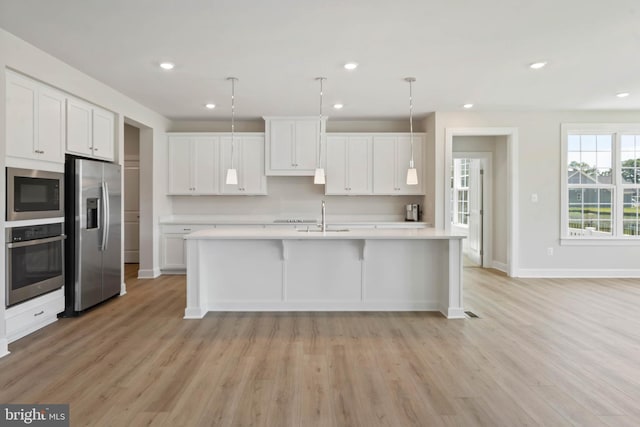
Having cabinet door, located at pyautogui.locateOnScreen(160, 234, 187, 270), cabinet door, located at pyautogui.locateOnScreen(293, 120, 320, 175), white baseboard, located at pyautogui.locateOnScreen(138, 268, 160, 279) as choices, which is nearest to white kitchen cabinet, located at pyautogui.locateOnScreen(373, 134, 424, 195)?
cabinet door, located at pyautogui.locateOnScreen(293, 120, 320, 175)

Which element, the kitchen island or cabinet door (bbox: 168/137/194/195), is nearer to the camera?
the kitchen island

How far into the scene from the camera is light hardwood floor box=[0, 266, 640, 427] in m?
2.15

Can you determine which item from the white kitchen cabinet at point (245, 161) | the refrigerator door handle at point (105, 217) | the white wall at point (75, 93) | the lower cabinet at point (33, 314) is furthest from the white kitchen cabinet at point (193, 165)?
the lower cabinet at point (33, 314)

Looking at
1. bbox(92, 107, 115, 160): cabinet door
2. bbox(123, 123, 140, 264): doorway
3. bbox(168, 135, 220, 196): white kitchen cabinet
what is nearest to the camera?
bbox(92, 107, 115, 160): cabinet door

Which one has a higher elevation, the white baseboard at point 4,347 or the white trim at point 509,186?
the white trim at point 509,186

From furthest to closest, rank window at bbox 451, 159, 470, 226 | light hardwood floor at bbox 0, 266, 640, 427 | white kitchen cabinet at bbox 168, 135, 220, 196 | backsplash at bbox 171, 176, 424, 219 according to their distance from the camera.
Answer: window at bbox 451, 159, 470, 226 < backsplash at bbox 171, 176, 424, 219 < white kitchen cabinet at bbox 168, 135, 220, 196 < light hardwood floor at bbox 0, 266, 640, 427

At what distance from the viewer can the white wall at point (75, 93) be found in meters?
3.03

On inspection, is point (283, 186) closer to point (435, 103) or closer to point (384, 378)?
point (435, 103)

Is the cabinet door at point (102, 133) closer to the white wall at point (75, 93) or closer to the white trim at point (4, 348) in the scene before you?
the white wall at point (75, 93)

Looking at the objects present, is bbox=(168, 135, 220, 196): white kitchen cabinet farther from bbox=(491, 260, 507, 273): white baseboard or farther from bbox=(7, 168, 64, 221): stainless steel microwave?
bbox=(491, 260, 507, 273): white baseboard

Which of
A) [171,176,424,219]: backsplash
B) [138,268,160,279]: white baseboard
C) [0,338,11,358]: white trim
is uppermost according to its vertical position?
[171,176,424,219]: backsplash

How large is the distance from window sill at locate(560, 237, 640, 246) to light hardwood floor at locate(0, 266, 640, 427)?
6.04 ft

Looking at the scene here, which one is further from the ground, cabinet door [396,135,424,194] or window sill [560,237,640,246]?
cabinet door [396,135,424,194]

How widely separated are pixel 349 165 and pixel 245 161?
1.66 metres
